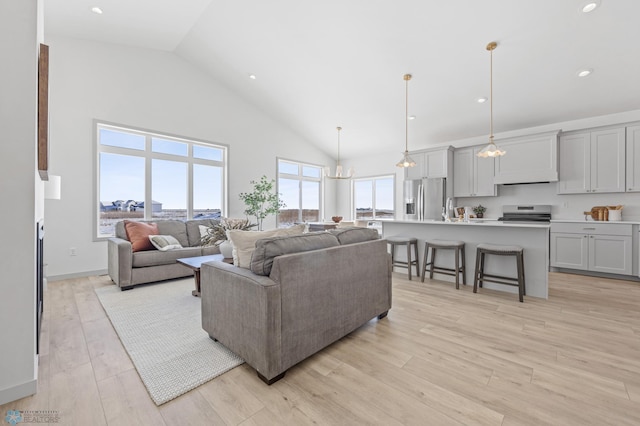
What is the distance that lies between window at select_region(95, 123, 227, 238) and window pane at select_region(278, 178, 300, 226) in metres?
1.63

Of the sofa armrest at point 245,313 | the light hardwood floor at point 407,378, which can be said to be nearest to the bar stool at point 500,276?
the light hardwood floor at point 407,378

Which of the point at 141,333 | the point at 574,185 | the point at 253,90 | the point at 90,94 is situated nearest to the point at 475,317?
the point at 141,333

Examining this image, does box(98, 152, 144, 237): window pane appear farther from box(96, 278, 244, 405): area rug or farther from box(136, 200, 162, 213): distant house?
box(96, 278, 244, 405): area rug

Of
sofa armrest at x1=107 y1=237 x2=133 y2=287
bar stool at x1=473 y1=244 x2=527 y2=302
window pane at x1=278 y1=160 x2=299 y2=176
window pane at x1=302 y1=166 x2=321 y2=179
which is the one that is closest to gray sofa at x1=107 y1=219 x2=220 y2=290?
sofa armrest at x1=107 y1=237 x2=133 y2=287

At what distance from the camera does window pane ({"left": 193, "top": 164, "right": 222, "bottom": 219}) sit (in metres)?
5.56

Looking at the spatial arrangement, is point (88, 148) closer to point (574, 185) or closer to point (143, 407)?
point (143, 407)

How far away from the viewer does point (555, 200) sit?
4961mm

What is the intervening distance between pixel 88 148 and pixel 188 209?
5.93 ft

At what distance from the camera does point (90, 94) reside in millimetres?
4234

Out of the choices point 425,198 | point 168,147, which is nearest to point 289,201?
point 168,147

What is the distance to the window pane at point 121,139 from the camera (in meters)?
4.50

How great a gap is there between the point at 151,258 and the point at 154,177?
1.95 metres

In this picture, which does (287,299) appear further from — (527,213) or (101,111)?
(527,213)

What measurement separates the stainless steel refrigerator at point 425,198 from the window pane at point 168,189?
4.79 meters
